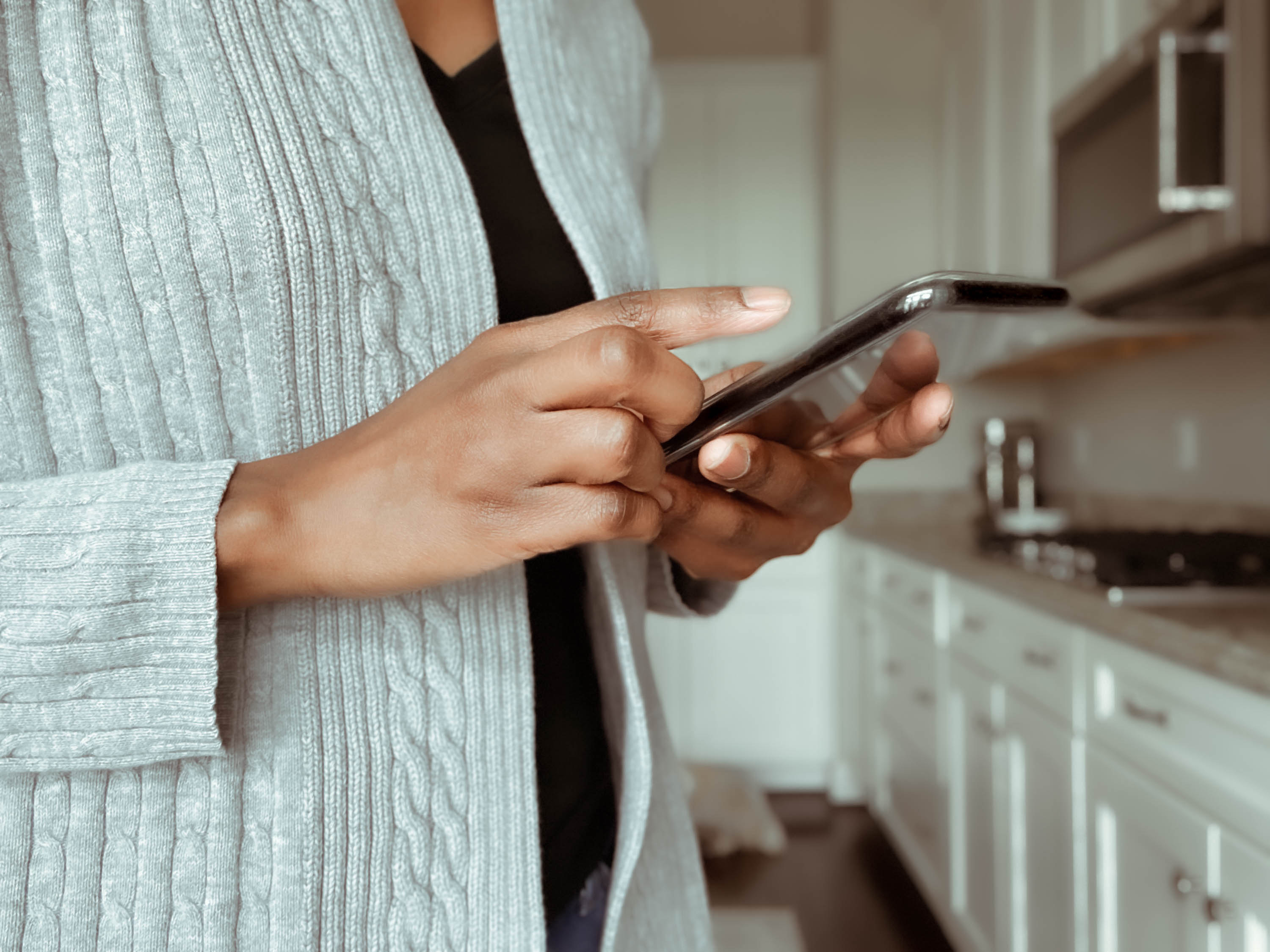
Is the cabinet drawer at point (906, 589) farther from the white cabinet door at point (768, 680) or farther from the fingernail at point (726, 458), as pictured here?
the fingernail at point (726, 458)

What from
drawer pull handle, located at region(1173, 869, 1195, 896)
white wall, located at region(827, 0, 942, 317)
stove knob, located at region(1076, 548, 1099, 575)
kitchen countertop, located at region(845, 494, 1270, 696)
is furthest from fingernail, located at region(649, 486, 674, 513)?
white wall, located at region(827, 0, 942, 317)

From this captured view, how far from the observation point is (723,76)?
313 cm

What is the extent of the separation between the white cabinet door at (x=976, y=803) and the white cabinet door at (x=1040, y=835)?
44mm

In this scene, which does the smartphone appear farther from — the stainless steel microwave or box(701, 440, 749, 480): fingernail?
the stainless steel microwave

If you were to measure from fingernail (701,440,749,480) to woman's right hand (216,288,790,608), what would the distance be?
41 millimetres

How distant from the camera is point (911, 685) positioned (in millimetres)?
2232

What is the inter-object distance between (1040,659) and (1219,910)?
480 millimetres

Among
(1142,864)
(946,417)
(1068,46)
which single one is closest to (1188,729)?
(1142,864)

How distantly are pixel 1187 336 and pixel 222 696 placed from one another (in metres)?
2.07

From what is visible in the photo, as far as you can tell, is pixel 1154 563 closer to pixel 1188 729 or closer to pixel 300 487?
pixel 1188 729

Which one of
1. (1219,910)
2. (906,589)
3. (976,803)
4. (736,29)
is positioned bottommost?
(976,803)

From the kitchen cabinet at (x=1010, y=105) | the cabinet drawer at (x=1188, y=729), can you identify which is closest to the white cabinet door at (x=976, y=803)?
the cabinet drawer at (x=1188, y=729)

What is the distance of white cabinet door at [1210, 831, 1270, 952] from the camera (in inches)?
34.9

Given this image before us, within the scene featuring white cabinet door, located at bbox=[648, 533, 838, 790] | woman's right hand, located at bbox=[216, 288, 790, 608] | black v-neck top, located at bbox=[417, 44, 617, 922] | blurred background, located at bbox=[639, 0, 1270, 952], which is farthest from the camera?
white cabinet door, located at bbox=[648, 533, 838, 790]
